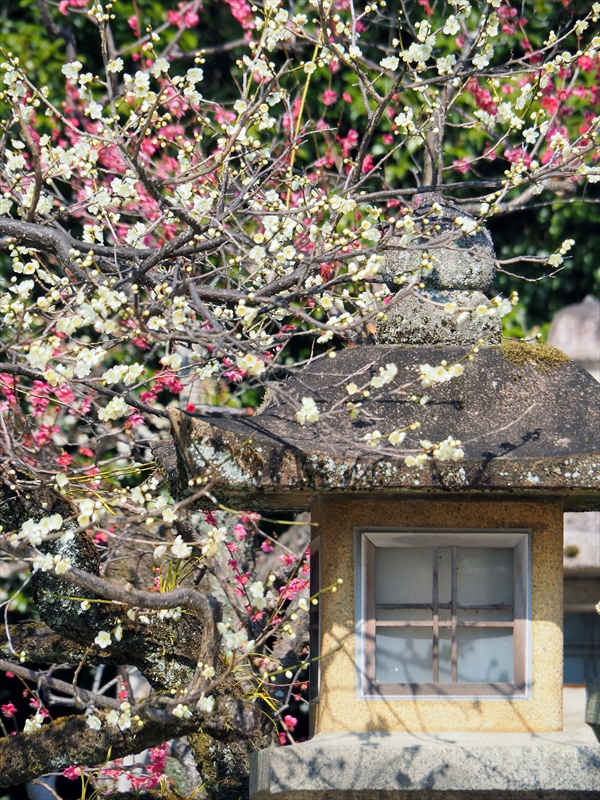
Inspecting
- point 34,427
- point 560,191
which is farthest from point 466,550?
point 560,191

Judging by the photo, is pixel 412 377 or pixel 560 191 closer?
pixel 412 377

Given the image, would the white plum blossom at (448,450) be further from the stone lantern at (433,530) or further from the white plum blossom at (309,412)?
the white plum blossom at (309,412)

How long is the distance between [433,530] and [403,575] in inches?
7.8

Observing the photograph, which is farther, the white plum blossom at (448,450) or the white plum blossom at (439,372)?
the white plum blossom at (439,372)

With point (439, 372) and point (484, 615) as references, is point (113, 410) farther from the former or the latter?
point (484, 615)

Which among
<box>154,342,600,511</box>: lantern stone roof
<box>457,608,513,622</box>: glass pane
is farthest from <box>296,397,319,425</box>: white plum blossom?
<box>457,608,513,622</box>: glass pane

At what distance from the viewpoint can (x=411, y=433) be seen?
10.5 feet

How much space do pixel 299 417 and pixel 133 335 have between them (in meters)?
0.69

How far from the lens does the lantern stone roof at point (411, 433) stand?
303 cm

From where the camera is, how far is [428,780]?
305cm

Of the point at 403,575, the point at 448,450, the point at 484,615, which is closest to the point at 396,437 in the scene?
the point at 448,450

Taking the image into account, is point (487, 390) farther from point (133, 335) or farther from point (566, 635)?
point (566, 635)

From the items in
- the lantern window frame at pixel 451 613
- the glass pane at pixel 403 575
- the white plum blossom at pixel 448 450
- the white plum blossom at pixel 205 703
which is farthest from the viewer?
the glass pane at pixel 403 575

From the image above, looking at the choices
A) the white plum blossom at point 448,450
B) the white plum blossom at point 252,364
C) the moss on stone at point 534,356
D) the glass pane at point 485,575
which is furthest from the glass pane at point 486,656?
the white plum blossom at point 252,364
